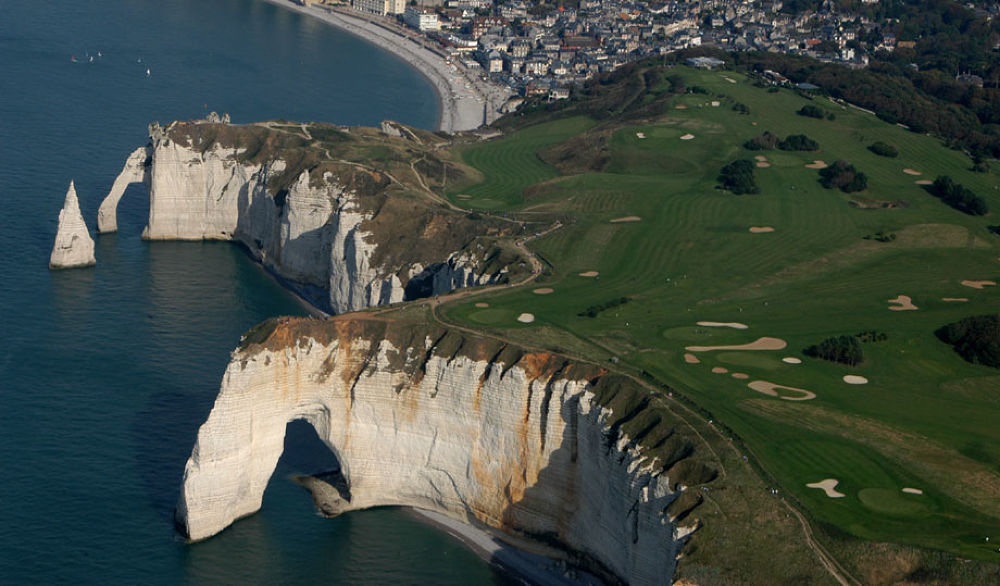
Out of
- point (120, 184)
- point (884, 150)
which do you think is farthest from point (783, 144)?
point (120, 184)

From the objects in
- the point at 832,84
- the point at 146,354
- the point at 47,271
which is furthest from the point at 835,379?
the point at 832,84

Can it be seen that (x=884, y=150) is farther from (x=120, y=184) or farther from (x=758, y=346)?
(x=120, y=184)

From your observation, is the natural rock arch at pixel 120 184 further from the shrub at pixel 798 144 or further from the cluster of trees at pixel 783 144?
the shrub at pixel 798 144

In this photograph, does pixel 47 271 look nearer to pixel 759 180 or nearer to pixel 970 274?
pixel 759 180

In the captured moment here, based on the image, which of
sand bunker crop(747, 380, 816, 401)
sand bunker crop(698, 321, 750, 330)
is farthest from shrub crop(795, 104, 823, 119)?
sand bunker crop(747, 380, 816, 401)

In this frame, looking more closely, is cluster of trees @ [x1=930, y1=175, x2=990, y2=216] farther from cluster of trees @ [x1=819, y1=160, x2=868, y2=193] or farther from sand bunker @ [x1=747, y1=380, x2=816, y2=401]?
sand bunker @ [x1=747, y1=380, x2=816, y2=401]

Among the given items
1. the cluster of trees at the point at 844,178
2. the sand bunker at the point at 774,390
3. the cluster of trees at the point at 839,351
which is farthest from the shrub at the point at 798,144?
the sand bunker at the point at 774,390
